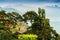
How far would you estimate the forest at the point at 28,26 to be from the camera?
41.3 ft

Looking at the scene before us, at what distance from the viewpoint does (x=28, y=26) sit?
43.3ft

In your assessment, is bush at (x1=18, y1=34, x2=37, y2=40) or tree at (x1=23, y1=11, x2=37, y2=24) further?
tree at (x1=23, y1=11, x2=37, y2=24)

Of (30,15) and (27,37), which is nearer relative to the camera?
(27,37)

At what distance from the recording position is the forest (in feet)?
41.3

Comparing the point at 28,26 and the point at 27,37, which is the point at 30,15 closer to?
the point at 28,26

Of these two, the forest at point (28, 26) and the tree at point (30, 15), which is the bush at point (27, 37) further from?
the tree at point (30, 15)

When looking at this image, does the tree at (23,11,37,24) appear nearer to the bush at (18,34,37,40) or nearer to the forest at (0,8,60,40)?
the forest at (0,8,60,40)

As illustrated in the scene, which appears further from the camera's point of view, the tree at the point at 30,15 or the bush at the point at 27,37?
the tree at the point at 30,15

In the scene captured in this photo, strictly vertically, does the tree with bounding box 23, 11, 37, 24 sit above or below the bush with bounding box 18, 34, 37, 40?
above

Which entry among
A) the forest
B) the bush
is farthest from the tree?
the bush

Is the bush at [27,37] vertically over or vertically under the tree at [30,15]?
under

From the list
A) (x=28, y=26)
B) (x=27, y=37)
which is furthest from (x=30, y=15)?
(x=27, y=37)

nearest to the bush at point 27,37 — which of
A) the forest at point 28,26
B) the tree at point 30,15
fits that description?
the forest at point 28,26

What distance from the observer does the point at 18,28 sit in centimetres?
1295
